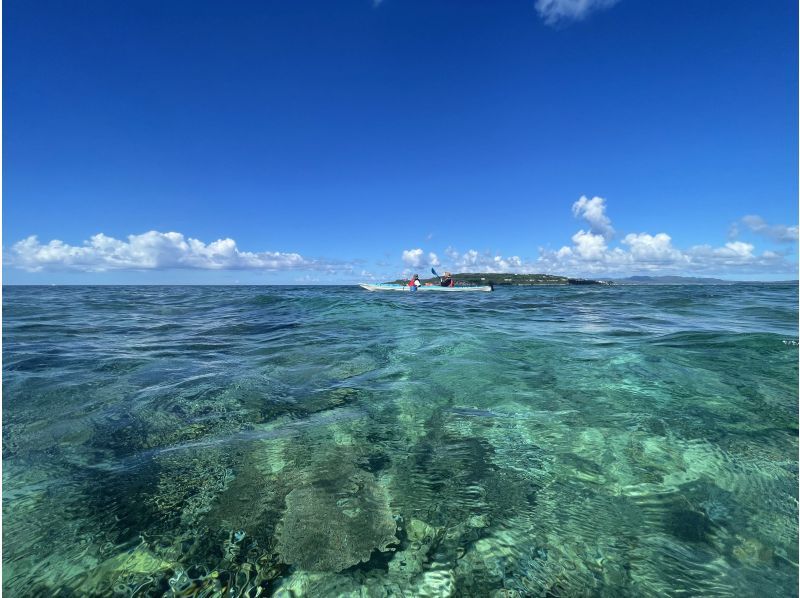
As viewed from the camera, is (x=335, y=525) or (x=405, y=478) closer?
(x=335, y=525)

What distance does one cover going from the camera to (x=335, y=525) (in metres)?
3.41

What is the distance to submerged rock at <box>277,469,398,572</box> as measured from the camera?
308 centimetres

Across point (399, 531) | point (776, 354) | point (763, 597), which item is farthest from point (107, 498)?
point (776, 354)

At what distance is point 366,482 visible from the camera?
4.08m

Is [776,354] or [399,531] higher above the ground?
[776,354]

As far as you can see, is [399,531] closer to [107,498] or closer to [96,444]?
[107,498]

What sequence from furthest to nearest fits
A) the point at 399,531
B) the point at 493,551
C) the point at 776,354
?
the point at 776,354 < the point at 399,531 < the point at 493,551

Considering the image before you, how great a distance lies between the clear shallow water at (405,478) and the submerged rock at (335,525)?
21mm

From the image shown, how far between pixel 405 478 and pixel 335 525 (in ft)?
3.38

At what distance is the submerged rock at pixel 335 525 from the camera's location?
3.08 meters

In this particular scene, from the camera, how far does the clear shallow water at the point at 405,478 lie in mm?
2951

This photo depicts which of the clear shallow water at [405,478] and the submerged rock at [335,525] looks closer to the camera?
the clear shallow water at [405,478]

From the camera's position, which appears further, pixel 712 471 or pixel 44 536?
pixel 712 471

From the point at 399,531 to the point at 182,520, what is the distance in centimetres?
212
